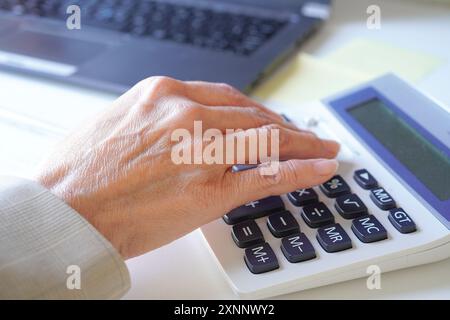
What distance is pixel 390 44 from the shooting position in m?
0.78

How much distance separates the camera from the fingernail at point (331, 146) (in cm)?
53

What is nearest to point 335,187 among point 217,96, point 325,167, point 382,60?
point 325,167

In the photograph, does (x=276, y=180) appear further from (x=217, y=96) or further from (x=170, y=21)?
(x=170, y=21)

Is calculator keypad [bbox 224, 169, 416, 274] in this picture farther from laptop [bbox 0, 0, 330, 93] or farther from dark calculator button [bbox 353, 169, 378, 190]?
laptop [bbox 0, 0, 330, 93]

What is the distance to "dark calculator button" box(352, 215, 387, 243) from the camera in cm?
44

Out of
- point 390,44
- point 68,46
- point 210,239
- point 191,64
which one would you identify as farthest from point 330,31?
point 210,239

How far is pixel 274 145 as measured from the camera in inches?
20.0

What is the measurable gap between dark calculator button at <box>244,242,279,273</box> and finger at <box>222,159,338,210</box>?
4 cm

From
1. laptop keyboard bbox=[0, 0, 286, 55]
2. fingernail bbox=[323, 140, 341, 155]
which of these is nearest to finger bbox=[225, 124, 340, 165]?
fingernail bbox=[323, 140, 341, 155]

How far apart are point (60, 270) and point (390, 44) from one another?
0.54 meters

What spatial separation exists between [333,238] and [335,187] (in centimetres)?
6

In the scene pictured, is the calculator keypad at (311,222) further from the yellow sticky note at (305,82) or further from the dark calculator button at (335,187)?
the yellow sticky note at (305,82)

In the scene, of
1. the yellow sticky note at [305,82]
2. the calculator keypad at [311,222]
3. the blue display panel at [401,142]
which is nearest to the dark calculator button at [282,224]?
the calculator keypad at [311,222]

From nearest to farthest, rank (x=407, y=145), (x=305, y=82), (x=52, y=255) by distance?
(x=52, y=255)
(x=407, y=145)
(x=305, y=82)
